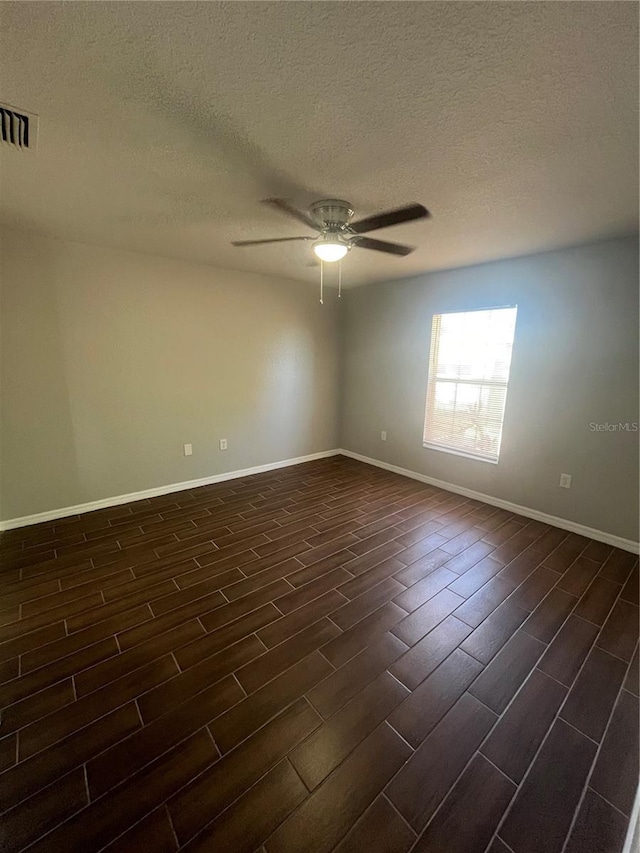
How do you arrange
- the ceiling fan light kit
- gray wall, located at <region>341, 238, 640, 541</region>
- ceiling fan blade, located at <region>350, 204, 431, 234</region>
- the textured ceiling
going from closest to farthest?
the textured ceiling < ceiling fan blade, located at <region>350, 204, 431, 234</region> < the ceiling fan light kit < gray wall, located at <region>341, 238, 640, 541</region>

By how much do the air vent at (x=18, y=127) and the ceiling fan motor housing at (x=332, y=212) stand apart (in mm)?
1285

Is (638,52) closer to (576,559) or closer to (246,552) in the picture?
(576,559)

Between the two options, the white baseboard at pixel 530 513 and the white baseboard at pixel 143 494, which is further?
the white baseboard at pixel 143 494

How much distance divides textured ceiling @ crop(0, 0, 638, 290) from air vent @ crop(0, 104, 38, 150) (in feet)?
0.16

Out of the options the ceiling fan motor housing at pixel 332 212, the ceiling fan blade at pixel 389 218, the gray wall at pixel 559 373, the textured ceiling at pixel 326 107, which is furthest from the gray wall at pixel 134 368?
the ceiling fan blade at pixel 389 218

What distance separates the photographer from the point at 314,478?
409cm

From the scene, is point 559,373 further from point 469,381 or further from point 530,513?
point 530,513

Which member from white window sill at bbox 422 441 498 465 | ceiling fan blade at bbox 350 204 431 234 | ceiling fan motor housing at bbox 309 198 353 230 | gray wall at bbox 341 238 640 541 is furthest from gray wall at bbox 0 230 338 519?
ceiling fan blade at bbox 350 204 431 234

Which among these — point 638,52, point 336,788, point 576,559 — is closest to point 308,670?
point 336,788

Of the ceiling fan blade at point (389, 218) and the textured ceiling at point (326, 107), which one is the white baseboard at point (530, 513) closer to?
the textured ceiling at point (326, 107)

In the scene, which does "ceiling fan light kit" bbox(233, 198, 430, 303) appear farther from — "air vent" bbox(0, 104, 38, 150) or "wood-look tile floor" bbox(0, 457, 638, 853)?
"wood-look tile floor" bbox(0, 457, 638, 853)

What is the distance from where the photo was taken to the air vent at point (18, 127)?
1281 millimetres

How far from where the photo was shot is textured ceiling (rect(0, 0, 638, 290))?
0.91m

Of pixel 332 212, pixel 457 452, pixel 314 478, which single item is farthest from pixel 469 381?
pixel 332 212
